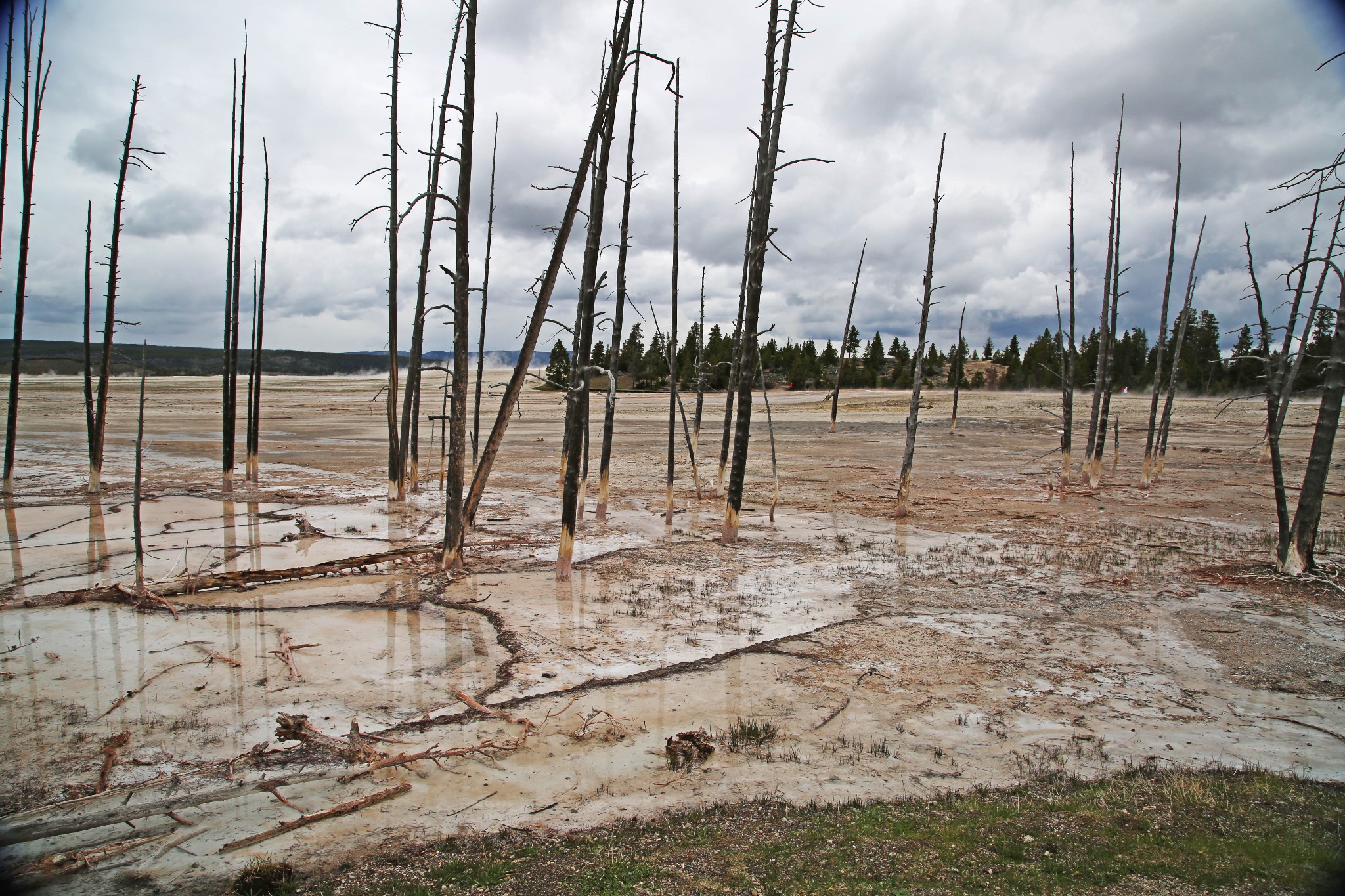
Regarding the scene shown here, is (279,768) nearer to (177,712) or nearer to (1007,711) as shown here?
(177,712)

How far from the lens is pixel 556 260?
1001 cm

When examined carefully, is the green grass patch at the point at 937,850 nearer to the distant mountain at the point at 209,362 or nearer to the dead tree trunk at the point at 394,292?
the dead tree trunk at the point at 394,292

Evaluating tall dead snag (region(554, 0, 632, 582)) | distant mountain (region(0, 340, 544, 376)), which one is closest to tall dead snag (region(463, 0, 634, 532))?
tall dead snag (region(554, 0, 632, 582))

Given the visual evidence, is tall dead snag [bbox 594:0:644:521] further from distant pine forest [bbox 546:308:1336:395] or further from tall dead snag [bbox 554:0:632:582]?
distant pine forest [bbox 546:308:1336:395]

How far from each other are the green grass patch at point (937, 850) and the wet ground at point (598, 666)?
1.00 feet

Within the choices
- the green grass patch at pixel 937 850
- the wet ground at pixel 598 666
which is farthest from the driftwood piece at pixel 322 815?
the green grass patch at pixel 937 850

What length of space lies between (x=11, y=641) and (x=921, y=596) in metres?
9.73

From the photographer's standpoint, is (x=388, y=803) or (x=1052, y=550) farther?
(x=1052, y=550)

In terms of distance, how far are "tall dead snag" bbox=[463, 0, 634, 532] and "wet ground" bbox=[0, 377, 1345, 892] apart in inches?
68.4

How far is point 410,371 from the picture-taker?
50.4 ft

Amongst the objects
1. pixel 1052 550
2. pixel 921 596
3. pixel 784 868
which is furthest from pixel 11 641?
pixel 1052 550

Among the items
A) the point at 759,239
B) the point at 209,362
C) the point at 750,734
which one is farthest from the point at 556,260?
the point at 209,362

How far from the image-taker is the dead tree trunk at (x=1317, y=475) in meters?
9.53

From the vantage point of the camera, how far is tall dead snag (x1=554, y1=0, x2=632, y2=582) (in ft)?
31.6
